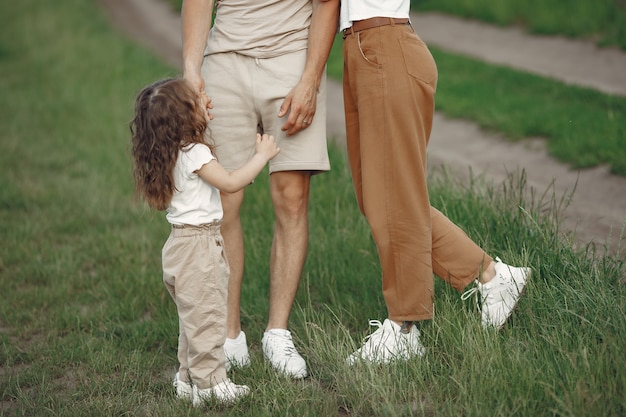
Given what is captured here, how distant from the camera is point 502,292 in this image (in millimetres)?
3352

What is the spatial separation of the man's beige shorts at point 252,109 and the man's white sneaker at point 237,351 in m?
0.73

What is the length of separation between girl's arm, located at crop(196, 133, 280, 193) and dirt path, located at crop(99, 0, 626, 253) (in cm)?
130

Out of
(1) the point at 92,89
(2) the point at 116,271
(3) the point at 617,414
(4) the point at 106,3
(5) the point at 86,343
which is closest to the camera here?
(3) the point at 617,414

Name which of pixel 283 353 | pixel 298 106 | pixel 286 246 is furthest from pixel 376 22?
pixel 283 353

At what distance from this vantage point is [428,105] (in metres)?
3.29

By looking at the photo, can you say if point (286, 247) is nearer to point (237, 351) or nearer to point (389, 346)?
point (237, 351)

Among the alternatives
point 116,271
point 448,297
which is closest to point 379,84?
point 448,297

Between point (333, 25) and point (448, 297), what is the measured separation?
1203 mm

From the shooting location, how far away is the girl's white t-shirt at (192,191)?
3.17 m

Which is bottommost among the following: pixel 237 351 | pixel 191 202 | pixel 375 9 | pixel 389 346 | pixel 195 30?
pixel 237 351

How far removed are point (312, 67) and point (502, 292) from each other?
1.17 meters

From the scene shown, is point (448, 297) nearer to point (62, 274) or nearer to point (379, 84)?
point (379, 84)

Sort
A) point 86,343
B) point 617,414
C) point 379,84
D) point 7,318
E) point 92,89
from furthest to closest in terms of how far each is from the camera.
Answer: point 92,89 < point 7,318 < point 86,343 < point 379,84 < point 617,414

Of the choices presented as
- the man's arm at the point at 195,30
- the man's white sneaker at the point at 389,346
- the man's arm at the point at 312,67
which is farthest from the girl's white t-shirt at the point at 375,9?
the man's white sneaker at the point at 389,346
